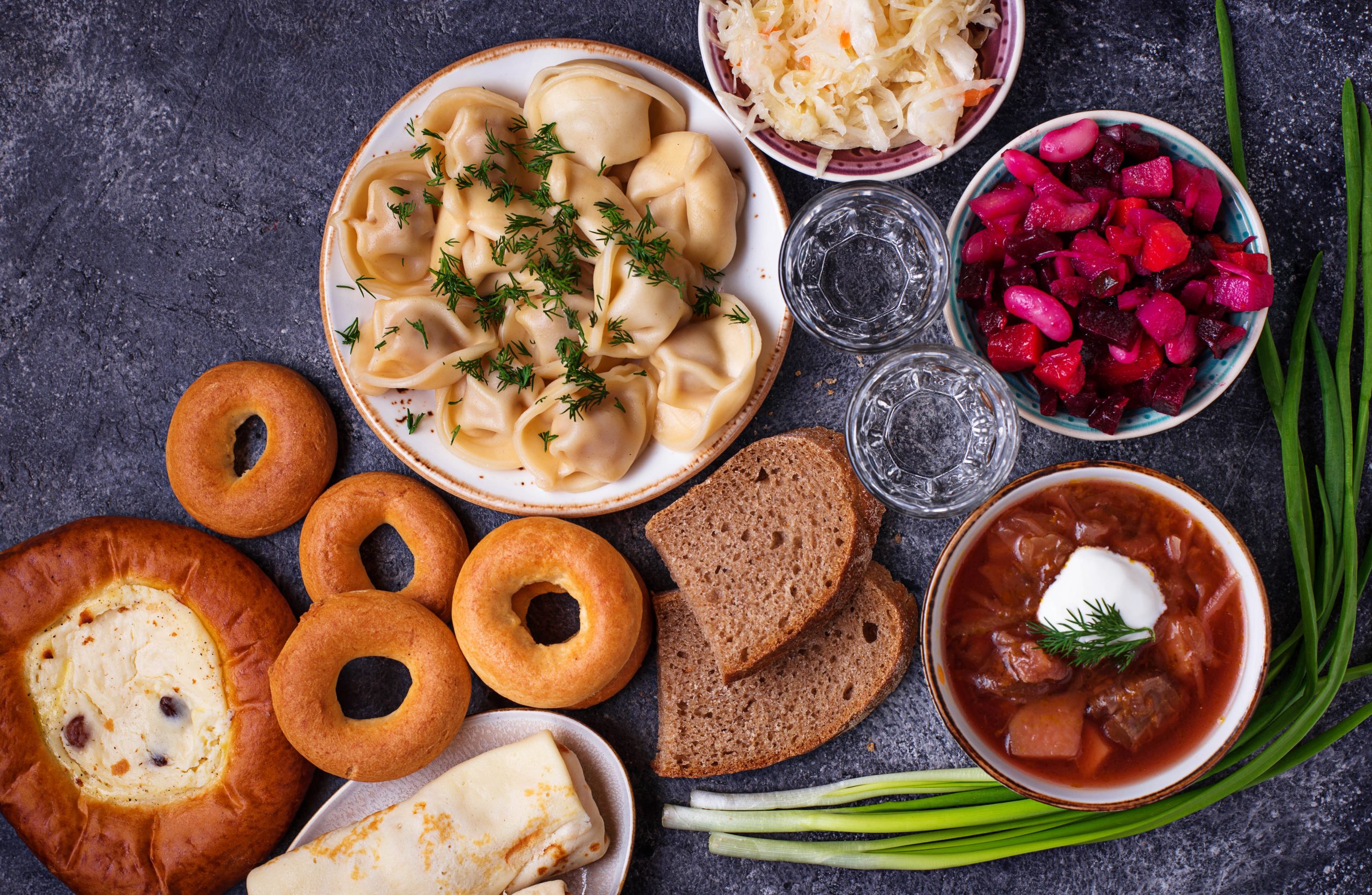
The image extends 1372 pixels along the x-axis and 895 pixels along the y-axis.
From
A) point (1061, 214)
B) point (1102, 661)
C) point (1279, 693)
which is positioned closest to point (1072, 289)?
point (1061, 214)

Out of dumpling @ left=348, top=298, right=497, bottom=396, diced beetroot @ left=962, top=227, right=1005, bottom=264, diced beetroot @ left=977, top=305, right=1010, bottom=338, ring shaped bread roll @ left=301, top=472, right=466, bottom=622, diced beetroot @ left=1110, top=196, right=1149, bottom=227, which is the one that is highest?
diced beetroot @ left=1110, top=196, right=1149, bottom=227

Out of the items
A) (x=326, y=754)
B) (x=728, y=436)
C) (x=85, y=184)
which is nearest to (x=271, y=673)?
(x=326, y=754)

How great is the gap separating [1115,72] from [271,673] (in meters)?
3.49

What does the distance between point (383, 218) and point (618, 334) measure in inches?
34.9

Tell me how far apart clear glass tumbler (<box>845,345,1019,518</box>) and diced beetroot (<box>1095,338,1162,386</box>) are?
0.30m

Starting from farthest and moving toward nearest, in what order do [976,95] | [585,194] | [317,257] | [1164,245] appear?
[317,257]
[585,194]
[976,95]
[1164,245]

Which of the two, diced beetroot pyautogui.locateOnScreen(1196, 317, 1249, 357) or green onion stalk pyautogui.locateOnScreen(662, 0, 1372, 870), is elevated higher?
diced beetroot pyautogui.locateOnScreen(1196, 317, 1249, 357)

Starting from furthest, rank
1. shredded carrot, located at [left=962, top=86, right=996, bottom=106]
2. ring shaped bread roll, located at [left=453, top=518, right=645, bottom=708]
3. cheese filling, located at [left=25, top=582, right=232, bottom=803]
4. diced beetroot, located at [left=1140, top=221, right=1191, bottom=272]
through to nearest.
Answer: cheese filling, located at [left=25, top=582, right=232, bottom=803], ring shaped bread roll, located at [left=453, top=518, right=645, bottom=708], shredded carrot, located at [left=962, top=86, right=996, bottom=106], diced beetroot, located at [left=1140, top=221, right=1191, bottom=272]

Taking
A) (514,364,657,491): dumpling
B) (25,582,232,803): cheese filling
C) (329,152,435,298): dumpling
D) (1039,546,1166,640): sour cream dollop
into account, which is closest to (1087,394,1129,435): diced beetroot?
(1039,546,1166,640): sour cream dollop

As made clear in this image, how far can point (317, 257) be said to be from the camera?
3.24 m

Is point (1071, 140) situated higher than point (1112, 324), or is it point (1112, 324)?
point (1071, 140)

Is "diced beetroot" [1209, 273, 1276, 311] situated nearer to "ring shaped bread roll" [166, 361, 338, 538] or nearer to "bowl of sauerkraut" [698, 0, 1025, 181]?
"bowl of sauerkraut" [698, 0, 1025, 181]

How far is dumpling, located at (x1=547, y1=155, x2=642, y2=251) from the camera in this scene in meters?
2.87

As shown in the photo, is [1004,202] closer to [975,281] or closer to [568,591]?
[975,281]
